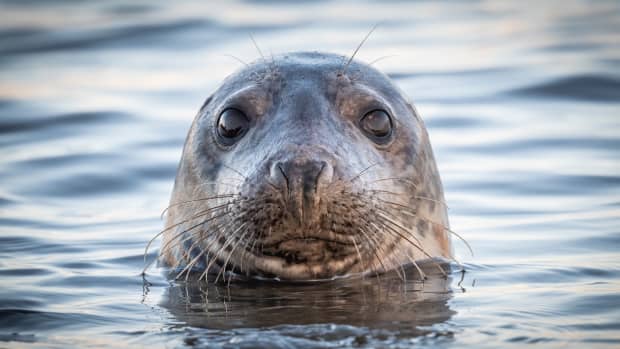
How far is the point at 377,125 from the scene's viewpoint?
5.44 meters

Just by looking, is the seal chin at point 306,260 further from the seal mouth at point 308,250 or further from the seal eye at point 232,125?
the seal eye at point 232,125

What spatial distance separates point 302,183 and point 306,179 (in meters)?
0.02

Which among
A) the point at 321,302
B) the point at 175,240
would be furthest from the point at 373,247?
the point at 175,240

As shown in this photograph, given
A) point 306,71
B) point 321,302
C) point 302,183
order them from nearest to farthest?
point 302,183 < point 321,302 < point 306,71

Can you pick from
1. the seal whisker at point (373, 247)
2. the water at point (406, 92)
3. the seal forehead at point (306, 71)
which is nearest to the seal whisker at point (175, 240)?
the water at point (406, 92)

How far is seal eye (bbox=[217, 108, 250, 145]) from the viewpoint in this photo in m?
5.48

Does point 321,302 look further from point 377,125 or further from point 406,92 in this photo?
point 406,92

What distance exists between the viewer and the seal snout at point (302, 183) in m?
4.59

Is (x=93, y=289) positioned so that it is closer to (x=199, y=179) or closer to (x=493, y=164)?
(x=199, y=179)

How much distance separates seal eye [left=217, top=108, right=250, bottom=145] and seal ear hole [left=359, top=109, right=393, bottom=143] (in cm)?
52

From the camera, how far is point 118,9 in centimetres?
1563

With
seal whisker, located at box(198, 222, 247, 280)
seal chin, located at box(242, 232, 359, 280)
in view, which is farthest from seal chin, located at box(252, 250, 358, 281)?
seal whisker, located at box(198, 222, 247, 280)

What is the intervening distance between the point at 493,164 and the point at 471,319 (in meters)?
4.03

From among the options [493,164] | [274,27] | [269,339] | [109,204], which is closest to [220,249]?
[269,339]
